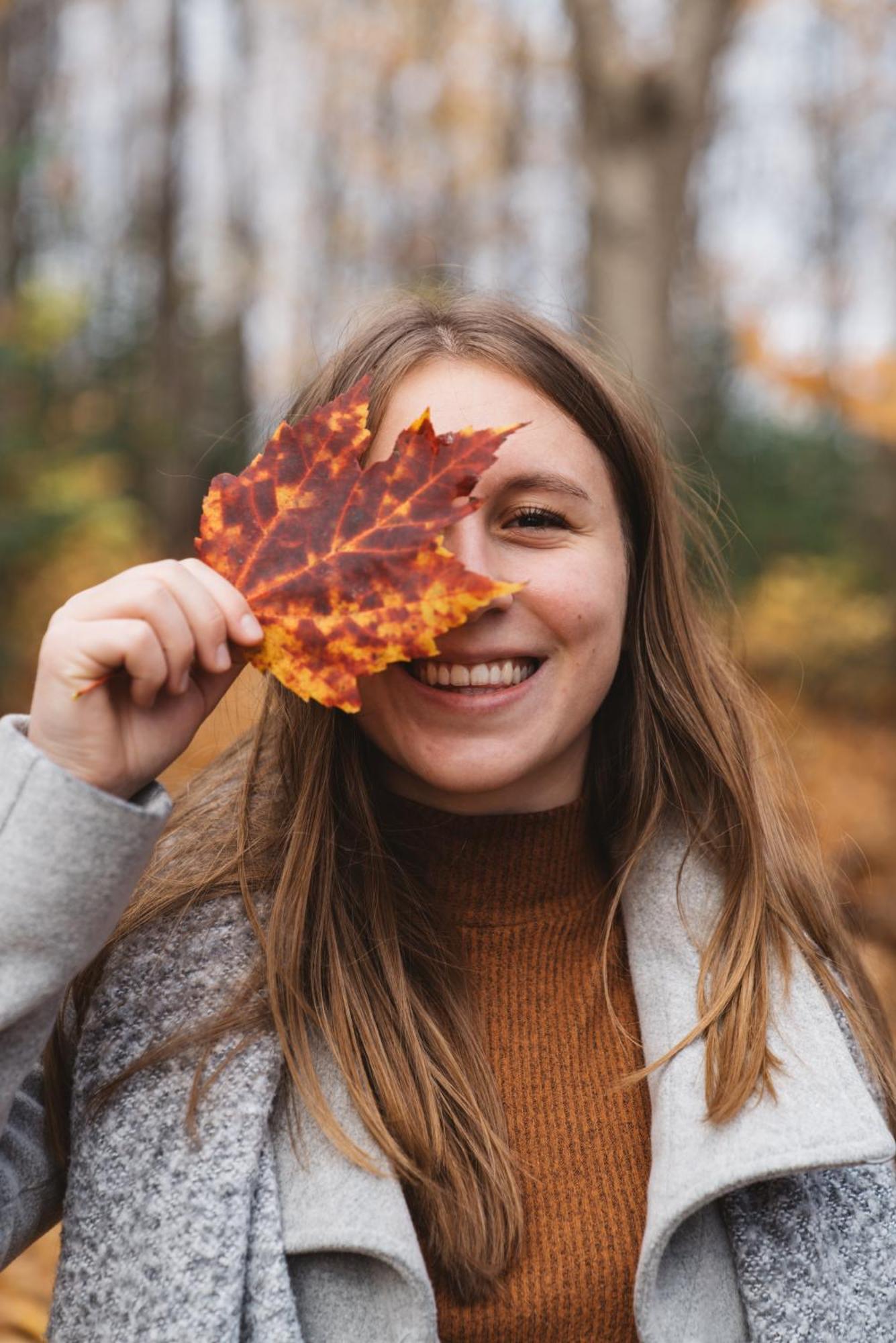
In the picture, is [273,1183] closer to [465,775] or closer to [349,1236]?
[349,1236]

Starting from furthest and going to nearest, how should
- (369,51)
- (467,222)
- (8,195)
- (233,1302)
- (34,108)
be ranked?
1. (467,222)
2. (369,51)
3. (34,108)
4. (8,195)
5. (233,1302)

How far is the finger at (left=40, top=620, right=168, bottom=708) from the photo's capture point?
3.72ft

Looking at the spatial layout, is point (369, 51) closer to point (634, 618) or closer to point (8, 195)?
point (8, 195)

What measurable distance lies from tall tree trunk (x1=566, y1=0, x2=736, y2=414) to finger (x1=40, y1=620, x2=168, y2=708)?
15.2ft

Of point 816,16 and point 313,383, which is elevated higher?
point 816,16

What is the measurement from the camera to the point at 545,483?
1.49m

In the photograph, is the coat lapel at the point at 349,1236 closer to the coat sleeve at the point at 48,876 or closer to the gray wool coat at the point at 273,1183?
the gray wool coat at the point at 273,1183

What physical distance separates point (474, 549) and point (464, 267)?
85cm

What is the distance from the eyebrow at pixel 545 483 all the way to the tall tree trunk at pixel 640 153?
410cm

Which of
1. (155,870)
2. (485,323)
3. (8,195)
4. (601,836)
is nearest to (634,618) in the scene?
(601,836)

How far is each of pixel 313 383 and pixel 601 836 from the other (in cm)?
84

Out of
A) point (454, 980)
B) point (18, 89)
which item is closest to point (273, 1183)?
point (454, 980)

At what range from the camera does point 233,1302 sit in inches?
50.8

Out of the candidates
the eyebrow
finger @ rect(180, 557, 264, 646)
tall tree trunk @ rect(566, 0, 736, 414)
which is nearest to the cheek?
the eyebrow
